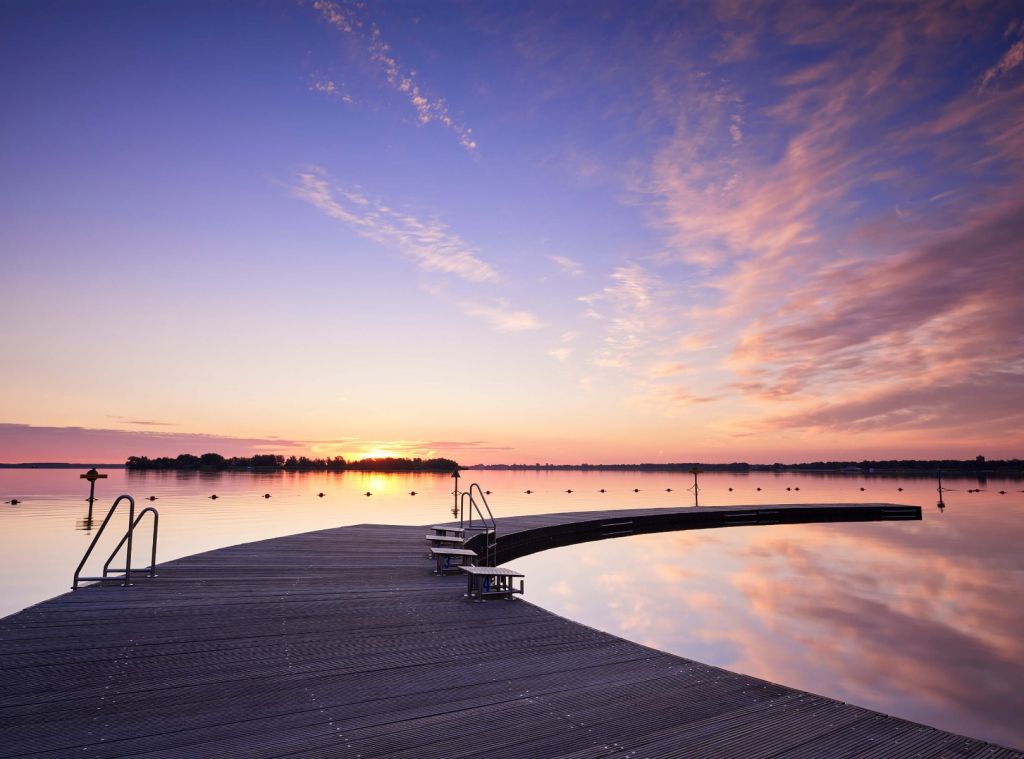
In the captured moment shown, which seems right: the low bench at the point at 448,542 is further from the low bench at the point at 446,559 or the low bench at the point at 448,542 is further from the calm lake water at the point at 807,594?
the calm lake water at the point at 807,594

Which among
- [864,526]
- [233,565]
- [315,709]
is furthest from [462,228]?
[864,526]

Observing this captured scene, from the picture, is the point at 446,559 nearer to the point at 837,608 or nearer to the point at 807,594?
the point at 837,608

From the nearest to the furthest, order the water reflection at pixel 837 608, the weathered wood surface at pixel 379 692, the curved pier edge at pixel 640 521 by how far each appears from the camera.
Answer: the weathered wood surface at pixel 379 692
the water reflection at pixel 837 608
the curved pier edge at pixel 640 521

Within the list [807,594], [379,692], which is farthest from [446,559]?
[807,594]

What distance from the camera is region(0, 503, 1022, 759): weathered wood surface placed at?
3.41 meters

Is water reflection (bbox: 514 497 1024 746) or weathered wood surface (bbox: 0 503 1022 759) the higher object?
weathered wood surface (bbox: 0 503 1022 759)

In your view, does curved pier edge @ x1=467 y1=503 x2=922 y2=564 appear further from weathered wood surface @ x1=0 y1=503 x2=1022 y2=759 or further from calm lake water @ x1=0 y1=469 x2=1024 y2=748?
weathered wood surface @ x1=0 y1=503 x2=1022 y2=759

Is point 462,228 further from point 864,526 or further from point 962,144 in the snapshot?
point 864,526

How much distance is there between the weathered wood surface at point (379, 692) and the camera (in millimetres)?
3410

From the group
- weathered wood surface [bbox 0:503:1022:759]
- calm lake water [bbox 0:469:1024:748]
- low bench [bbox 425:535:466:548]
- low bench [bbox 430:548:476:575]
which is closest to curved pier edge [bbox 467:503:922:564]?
calm lake water [bbox 0:469:1024:748]

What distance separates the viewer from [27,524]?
3056 cm

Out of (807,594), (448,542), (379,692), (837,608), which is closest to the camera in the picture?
(379,692)

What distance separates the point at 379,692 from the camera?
4281mm

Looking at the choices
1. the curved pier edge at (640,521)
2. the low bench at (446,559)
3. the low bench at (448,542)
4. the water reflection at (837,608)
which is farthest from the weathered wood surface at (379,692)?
the curved pier edge at (640,521)
